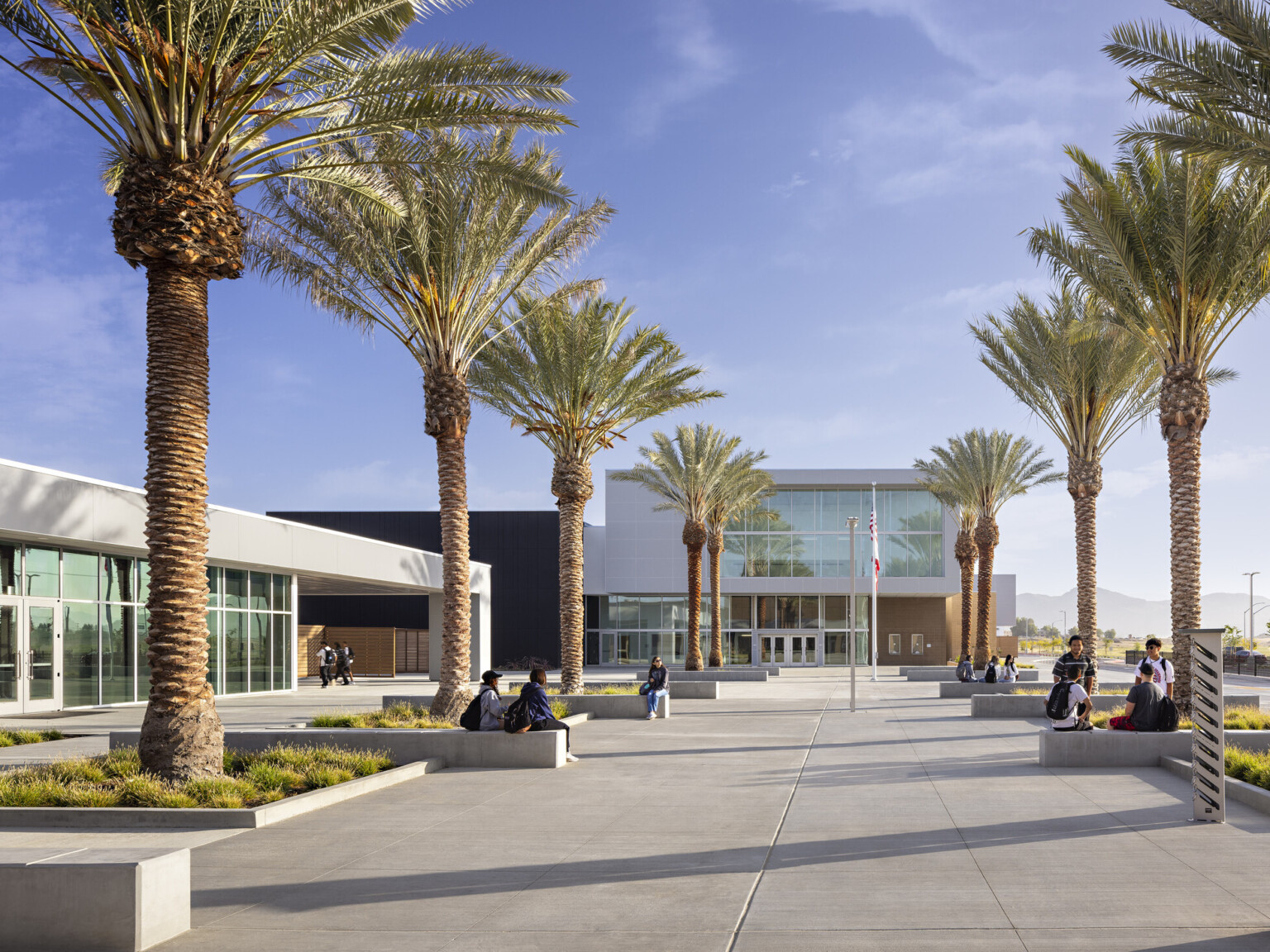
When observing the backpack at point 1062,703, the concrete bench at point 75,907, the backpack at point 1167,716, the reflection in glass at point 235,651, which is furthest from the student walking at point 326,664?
the concrete bench at point 75,907

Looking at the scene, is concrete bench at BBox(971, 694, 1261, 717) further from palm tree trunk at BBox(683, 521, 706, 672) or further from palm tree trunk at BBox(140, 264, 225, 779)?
palm tree trunk at BBox(683, 521, 706, 672)

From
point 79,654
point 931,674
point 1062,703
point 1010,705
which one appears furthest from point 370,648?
point 1062,703

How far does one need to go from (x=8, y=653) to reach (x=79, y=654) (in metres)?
2.12

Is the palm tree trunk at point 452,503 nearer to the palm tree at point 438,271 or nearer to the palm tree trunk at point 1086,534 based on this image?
the palm tree at point 438,271

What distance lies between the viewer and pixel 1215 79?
13781 millimetres

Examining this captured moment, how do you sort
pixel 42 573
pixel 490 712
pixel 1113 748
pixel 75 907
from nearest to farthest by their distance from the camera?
pixel 75 907, pixel 1113 748, pixel 490 712, pixel 42 573

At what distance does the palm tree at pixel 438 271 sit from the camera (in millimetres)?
18172

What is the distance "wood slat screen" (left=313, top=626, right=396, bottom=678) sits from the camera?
2025 inches

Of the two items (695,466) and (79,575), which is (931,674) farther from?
(79,575)

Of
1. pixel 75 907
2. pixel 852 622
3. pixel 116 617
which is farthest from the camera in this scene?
pixel 852 622

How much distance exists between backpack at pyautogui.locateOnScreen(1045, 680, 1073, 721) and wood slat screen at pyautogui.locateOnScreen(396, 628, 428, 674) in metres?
43.9

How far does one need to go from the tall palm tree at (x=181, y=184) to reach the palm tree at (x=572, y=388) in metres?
11.3

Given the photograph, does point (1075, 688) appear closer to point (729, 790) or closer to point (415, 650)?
point (729, 790)

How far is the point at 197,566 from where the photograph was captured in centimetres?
1234
